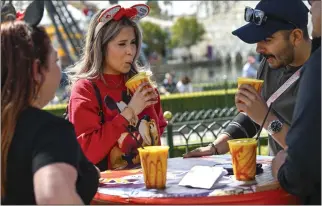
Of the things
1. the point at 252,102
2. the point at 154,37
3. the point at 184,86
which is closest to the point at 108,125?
the point at 252,102

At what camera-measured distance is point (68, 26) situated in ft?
46.9

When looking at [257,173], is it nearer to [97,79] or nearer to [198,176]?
[198,176]

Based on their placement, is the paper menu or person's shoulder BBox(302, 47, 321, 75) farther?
the paper menu

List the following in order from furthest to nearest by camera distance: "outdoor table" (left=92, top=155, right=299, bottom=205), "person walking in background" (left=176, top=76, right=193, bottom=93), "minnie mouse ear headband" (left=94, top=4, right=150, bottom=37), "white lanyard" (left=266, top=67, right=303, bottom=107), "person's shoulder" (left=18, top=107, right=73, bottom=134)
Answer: "person walking in background" (left=176, top=76, right=193, bottom=93) < "minnie mouse ear headband" (left=94, top=4, right=150, bottom=37) < "white lanyard" (left=266, top=67, right=303, bottom=107) < "outdoor table" (left=92, top=155, right=299, bottom=205) < "person's shoulder" (left=18, top=107, right=73, bottom=134)

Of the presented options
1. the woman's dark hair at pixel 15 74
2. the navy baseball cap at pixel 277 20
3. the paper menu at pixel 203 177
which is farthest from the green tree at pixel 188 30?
the woman's dark hair at pixel 15 74

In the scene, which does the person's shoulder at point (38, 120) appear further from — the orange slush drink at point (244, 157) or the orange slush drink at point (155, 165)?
the orange slush drink at point (244, 157)

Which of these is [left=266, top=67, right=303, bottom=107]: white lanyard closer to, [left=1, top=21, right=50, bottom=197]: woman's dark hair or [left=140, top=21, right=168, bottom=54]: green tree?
[left=1, top=21, right=50, bottom=197]: woman's dark hair

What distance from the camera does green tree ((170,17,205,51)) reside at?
5375cm

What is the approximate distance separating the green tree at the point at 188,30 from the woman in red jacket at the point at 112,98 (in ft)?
165

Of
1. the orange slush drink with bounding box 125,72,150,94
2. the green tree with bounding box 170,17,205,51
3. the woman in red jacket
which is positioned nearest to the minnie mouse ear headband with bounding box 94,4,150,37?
the woman in red jacket

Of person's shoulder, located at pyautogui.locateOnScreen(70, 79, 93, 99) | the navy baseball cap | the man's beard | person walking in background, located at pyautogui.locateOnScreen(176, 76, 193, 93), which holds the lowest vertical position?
person walking in background, located at pyautogui.locateOnScreen(176, 76, 193, 93)

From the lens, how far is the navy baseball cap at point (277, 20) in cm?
281

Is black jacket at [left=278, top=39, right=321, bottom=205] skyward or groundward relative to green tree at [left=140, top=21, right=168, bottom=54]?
skyward

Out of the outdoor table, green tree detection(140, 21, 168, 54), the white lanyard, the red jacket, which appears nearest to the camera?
the outdoor table
